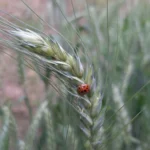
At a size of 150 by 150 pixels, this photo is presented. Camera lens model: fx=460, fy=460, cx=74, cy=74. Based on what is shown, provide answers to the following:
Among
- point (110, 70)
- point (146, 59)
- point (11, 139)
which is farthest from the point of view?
point (146, 59)

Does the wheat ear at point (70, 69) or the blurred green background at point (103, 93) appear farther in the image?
the blurred green background at point (103, 93)

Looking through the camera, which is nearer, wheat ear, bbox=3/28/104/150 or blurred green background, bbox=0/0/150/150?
wheat ear, bbox=3/28/104/150

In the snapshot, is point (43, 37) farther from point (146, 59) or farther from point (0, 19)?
point (146, 59)

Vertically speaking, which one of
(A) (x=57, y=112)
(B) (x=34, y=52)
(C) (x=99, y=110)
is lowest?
(A) (x=57, y=112)

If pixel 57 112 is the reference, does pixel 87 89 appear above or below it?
above

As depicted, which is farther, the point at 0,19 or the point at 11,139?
the point at 11,139

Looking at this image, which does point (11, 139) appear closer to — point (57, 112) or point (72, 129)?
point (72, 129)

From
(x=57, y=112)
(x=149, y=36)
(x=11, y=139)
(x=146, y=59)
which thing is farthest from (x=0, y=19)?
(x=149, y=36)

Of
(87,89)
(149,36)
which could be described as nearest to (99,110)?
(87,89)

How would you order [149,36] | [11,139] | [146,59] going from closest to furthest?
[11,139] < [146,59] < [149,36]
